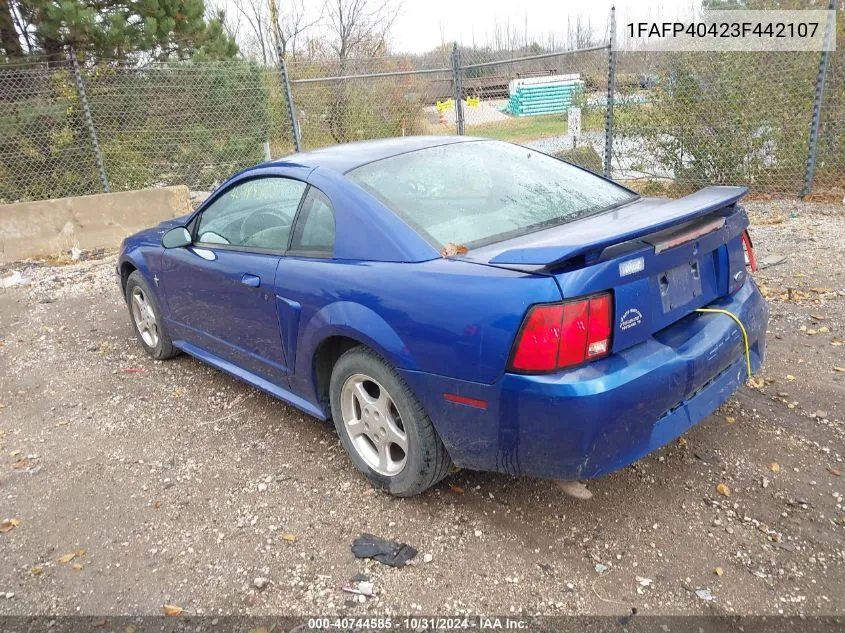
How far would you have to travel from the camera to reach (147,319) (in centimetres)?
502

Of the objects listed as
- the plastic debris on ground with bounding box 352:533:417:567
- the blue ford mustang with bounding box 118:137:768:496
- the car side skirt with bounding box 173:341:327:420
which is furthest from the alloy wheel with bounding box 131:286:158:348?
the plastic debris on ground with bounding box 352:533:417:567

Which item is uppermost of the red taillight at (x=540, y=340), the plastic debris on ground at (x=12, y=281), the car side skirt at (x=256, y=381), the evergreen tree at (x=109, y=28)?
the evergreen tree at (x=109, y=28)

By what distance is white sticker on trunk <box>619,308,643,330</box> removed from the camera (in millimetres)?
2350

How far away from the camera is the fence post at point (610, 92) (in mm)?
8329

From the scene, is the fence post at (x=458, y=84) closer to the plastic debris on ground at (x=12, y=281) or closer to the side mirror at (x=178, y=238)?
the plastic debris on ground at (x=12, y=281)

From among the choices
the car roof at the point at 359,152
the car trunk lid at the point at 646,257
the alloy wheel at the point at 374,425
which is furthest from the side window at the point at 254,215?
the car trunk lid at the point at 646,257

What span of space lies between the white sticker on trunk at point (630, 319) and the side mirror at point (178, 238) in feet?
9.15

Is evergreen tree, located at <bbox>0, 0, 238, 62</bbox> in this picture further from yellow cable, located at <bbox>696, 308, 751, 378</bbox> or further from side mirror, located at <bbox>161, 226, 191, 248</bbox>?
yellow cable, located at <bbox>696, 308, 751, 378</bbox>

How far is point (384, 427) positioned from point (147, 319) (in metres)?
2.89

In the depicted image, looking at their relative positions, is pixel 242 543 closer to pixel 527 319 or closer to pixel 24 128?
pixel 527 319

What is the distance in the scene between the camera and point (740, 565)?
8.02 ft

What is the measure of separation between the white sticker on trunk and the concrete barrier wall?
8093 mm

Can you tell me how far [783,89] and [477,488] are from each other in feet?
24.6

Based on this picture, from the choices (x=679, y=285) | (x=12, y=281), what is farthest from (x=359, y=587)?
(x=12, y=281)
